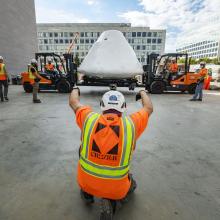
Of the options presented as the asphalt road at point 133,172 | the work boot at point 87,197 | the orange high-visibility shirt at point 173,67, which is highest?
the orange high-visibility shirt at point 173,67

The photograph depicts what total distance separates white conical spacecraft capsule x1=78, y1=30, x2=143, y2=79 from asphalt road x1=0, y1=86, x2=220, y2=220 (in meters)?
5.07

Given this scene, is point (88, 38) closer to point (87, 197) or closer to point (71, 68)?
point (71, 68)

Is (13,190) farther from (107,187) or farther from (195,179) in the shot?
(195,179)

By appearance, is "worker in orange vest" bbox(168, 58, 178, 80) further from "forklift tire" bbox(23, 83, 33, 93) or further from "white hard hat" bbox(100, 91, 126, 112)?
"white hard hat" bbox(100, 91, 126, 112)

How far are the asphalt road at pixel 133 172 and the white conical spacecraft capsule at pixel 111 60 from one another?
5067 millimetres

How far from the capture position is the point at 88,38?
7744cm

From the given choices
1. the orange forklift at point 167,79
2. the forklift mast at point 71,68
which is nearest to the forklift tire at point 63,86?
the forklift mast at point 71,68

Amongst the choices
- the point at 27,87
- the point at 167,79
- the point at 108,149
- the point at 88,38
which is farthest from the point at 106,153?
the point at 88,38

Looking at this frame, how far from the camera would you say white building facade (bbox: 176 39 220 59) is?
89.4 meters

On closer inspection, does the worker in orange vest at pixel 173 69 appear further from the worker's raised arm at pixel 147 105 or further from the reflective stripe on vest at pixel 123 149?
the reflective stripe on vest at pixel 123 149

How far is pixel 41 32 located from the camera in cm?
7788

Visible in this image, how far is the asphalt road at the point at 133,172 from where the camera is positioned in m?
1.94

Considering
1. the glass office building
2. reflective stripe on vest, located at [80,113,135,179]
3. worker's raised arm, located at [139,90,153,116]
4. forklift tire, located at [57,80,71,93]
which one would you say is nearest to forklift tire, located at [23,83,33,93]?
forklift tire, located at [57,80,71,93]

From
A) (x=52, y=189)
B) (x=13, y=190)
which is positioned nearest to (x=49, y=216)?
(x=52, y=189)
